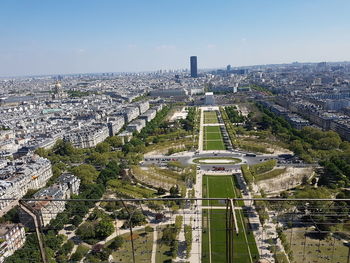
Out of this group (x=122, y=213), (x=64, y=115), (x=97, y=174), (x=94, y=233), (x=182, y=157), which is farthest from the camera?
(x=64, y=115)

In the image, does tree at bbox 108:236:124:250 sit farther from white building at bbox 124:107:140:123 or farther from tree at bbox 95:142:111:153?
white building at bbox 124:107:140:123

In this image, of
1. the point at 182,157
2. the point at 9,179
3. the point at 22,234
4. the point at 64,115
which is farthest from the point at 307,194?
the point at 64,115

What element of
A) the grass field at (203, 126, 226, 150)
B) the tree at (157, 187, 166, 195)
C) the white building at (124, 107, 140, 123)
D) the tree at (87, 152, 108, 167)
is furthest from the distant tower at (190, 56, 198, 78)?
the tree at (157, 187, 166, 195)

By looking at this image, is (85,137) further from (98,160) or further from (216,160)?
(216,160)

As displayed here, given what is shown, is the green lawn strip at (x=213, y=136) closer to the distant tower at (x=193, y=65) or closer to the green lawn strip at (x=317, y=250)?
the green lawn strip at (x=317, y=250)

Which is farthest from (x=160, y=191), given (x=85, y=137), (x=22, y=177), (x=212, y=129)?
(x=212, y=129)

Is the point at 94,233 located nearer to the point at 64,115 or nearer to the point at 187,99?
the point at 64,115
